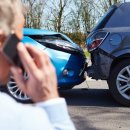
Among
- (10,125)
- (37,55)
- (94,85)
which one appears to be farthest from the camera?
(94,85)

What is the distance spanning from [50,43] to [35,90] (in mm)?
6216

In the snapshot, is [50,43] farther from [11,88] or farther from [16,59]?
[16,59]

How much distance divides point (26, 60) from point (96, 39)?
615 cm

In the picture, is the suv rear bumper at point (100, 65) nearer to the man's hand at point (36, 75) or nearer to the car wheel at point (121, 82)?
the car wheel at point (121, 82)

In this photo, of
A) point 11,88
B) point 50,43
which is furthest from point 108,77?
point 11,88

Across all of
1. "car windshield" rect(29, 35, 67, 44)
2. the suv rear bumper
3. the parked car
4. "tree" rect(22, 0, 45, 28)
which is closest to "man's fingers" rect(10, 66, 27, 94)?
the parked car

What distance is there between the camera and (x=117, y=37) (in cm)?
711

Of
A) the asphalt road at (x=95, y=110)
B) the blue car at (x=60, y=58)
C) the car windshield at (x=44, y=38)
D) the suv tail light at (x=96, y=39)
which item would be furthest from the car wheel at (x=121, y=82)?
the car windshield at (x=44, y=38)

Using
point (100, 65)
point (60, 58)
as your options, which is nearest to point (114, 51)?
point (100, 65)

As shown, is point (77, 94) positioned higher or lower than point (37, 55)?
lower

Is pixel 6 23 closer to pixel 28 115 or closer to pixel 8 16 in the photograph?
pixel 8 16

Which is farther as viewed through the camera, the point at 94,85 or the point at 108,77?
the point at 94,85

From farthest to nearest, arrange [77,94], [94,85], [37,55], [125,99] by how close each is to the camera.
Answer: [94,85] → [77,94] → [125,99] → [37,55]

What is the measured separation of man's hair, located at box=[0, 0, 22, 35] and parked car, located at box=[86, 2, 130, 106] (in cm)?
585
